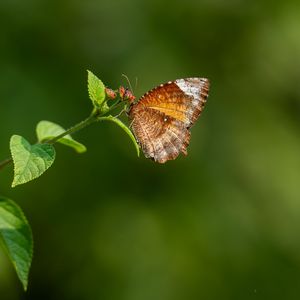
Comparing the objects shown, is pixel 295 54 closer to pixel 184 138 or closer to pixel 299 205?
pixel 299 205

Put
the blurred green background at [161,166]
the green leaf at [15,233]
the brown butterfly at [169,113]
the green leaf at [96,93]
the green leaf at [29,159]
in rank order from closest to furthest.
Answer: the green leaf at [29,159] < the green leaf at [15,233] < the green leaf at [96,93] < the brown butterfly at [169,113] < the blurred green background at [161,166]

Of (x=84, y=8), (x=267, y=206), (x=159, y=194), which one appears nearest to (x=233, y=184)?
(x=267, y=206)

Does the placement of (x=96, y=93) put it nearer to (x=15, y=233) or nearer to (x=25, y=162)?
(x=25, y=162)

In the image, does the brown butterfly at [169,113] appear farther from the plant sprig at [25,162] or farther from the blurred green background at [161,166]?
the blurred green background at [161,166]

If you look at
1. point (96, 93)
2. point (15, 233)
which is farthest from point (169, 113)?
point (15, 233)

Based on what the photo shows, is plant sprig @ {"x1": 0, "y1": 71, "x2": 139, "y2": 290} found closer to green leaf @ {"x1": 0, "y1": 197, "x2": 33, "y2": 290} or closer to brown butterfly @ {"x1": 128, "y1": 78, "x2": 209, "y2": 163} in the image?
green leaf @ {"x1": 0, "y1": 197, "x2": 33, "y2": 290}

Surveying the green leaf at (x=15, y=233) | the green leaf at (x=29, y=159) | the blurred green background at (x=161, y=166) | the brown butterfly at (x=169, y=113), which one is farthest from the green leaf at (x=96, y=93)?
the blurred green background at (x=161, y=166)

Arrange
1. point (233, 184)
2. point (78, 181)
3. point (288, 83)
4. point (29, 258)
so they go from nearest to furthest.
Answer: point (29, 258) < point (78, 181) < point (233, 184) < point (288, 83)
